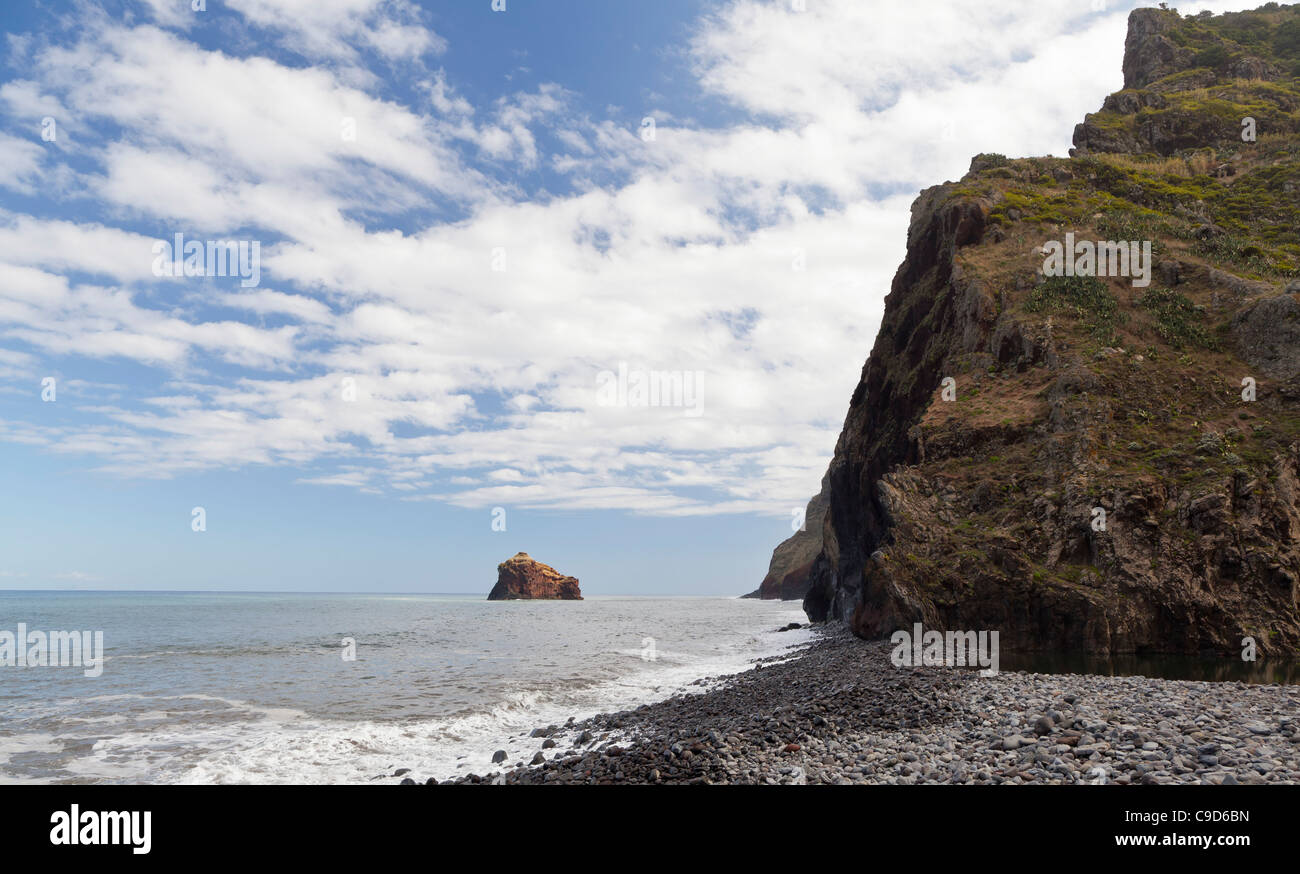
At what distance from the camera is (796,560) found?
588 feet

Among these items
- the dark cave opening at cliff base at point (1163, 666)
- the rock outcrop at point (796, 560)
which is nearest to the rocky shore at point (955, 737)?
the dark cave opening at cliff base at point (1163, 666)

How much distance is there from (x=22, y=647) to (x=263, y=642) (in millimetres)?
16405

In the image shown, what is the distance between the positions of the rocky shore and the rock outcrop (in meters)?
135

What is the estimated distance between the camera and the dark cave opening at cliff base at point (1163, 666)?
21188mm

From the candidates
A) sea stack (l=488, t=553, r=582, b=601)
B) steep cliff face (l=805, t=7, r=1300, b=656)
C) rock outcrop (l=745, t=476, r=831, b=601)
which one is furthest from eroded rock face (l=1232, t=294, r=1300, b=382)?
sea stack (l=488, t=553, r=582, b=601)

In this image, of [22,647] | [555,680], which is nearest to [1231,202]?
[555,680]

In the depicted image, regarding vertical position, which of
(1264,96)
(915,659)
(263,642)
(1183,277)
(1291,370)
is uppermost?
(1264,96)

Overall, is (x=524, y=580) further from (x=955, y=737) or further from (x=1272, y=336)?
(x=955, y=737)

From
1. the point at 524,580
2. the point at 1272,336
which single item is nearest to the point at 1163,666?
the point at 1272,336

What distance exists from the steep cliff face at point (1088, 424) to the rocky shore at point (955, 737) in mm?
10905

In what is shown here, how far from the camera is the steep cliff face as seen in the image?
27.8m

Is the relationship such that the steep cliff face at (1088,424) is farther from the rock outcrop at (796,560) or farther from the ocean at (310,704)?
the rock outcrop at (796,560)

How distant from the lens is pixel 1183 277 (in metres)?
41.8
